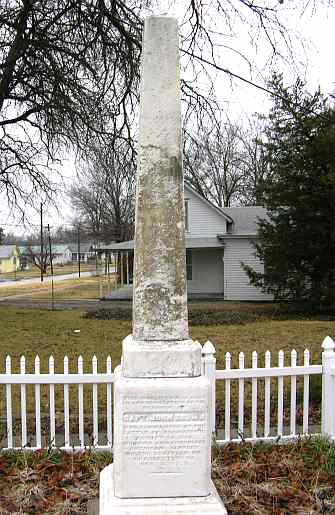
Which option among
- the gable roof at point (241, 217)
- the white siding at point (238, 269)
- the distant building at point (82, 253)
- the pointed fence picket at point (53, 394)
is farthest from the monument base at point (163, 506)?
the distant building at point (82, 253)

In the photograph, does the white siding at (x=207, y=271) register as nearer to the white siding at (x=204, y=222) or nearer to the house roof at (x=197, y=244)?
the white siding at (x=204, y=222)

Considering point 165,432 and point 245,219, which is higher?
point 245,219

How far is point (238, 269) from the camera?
75.3 feet

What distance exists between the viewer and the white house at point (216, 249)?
22.9m

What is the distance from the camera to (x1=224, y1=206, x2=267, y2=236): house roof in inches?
939

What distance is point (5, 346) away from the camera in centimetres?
1073

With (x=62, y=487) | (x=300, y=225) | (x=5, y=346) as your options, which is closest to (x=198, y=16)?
(x=62, y=487)

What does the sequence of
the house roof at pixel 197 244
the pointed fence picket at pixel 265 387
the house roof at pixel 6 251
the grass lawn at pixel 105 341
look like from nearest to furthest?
the pointed fence picket at pixel 265 387, the grass lawn at pixel 105 341, the house roof at pixel 197 244, the house roof at pixel 6 251

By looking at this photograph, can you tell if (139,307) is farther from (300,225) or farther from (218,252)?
(218,252)

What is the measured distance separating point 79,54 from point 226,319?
9.05m

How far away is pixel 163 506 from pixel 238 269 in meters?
20.4

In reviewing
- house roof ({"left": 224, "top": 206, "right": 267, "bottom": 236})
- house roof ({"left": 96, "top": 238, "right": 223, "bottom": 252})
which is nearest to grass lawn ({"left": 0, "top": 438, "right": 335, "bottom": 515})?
house roof ({"left": 96, "top": 238, "right": 223, "bottom": 252})

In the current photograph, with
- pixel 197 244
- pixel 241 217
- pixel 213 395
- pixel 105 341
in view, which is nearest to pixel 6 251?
pixel 241 217

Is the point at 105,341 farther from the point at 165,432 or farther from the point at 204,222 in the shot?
the point at 204,222
